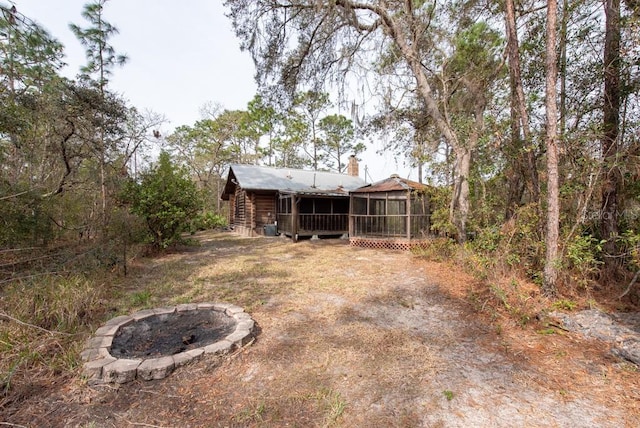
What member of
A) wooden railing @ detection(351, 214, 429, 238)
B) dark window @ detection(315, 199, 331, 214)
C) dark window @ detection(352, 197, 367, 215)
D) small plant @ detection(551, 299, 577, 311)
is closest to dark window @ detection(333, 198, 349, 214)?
dark window @ detection(315, 199, 331, 214)

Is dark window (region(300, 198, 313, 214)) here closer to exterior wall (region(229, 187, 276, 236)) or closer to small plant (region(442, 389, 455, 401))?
exterior wall (region(229, 187, 276, 236))

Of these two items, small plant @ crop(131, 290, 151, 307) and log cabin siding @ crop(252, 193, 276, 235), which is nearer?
small plant @ crop(131, 290, 151, 307)

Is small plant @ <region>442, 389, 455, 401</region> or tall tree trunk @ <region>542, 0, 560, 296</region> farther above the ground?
tall tree trunk @ <region>542, 0, 560, 296</region>

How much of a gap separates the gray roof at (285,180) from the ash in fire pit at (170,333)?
9.80m

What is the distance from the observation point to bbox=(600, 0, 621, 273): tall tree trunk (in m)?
4.73

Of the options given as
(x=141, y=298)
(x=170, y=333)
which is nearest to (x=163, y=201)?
(x=141, y=298)

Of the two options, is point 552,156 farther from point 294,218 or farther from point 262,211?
point 262,211

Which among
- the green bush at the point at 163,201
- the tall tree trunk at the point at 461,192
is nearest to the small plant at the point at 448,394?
the tall tree trunk at the point at 461,192

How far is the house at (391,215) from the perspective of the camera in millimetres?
10562

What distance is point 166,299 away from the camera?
5.06 meters

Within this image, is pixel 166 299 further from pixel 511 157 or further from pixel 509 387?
pixel 511 157

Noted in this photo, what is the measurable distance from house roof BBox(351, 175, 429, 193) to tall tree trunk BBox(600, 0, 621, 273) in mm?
5455

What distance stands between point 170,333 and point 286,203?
38.1 ft

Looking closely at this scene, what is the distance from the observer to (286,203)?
15.1m
